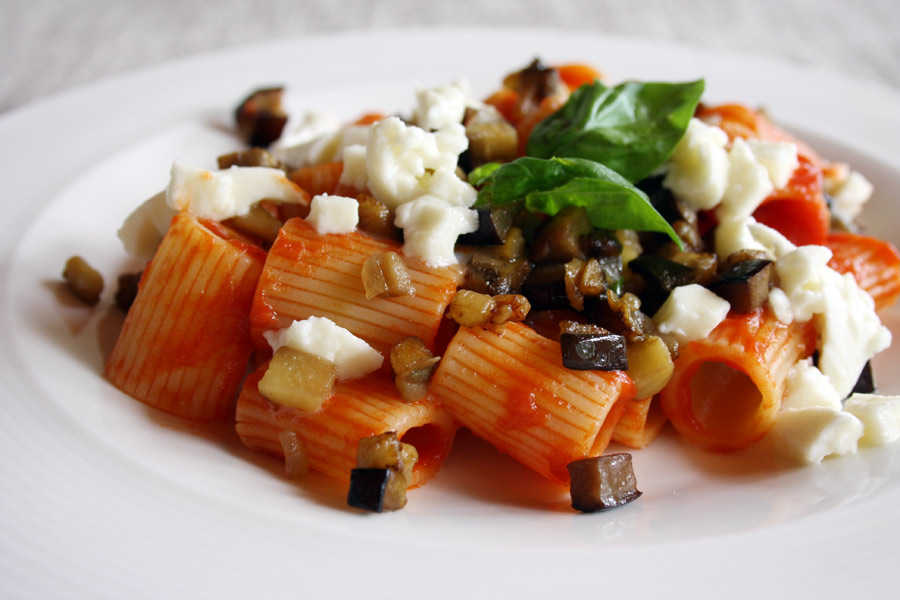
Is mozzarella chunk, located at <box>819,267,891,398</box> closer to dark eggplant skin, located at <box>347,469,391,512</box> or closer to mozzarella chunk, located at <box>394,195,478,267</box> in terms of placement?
mozzarella chunk, located at <box>394,195,478,267</box>

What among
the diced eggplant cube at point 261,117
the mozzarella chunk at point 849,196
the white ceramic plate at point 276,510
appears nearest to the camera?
the white ceramic plate at point 276,510

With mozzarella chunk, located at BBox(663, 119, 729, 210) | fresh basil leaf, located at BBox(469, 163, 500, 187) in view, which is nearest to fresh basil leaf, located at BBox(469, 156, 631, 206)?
fresh basil leaf, located at BBox(469, 163, 500, 187)

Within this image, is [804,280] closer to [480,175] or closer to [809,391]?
[809,391]

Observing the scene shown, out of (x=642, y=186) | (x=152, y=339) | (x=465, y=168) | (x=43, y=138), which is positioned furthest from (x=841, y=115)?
(x=43, y=138)

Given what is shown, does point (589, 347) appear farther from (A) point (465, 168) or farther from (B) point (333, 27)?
(B) point (333, 27)

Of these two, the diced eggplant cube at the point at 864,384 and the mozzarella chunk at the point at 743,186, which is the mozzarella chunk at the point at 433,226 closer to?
the mozzarella chunk at the point at 743,186

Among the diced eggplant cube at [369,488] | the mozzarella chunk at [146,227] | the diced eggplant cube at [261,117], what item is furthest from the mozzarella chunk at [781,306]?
the diced eggplant cube at [261,117]
